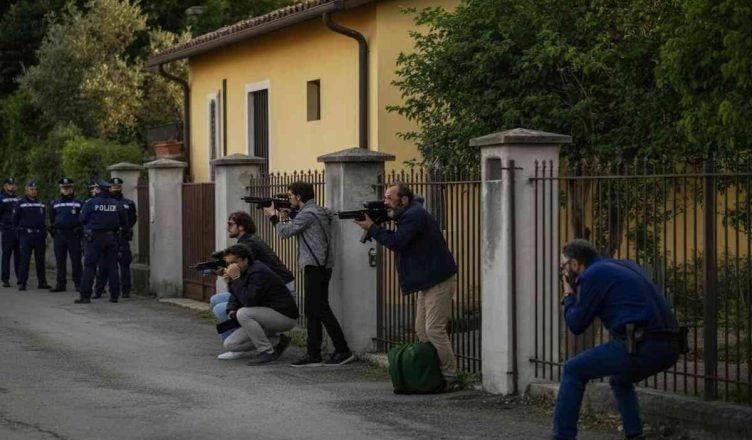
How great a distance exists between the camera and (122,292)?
2214 centimetres

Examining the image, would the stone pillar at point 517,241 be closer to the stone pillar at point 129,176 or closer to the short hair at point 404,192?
the short hair at point 404,192

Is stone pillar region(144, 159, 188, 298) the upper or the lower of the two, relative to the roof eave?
lower

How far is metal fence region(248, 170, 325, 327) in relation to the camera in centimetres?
1548

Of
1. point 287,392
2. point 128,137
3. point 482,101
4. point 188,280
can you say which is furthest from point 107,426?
point 128,137

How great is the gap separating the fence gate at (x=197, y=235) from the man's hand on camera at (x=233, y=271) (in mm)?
5988

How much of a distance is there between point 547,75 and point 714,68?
5959mm

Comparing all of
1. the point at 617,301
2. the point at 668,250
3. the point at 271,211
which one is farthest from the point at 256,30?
the point at 617,301

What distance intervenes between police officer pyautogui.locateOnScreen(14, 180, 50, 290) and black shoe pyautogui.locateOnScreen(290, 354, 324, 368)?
35.6 ft

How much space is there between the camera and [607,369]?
8922mm

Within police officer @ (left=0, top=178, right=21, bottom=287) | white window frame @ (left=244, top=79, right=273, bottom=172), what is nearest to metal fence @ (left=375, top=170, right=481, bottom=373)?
white window frame @ (left=244, top=79, right=273, bottom=172)

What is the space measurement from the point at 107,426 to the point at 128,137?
22576 millimetres

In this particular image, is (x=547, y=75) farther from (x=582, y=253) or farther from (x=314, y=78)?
(x=582, y=253)

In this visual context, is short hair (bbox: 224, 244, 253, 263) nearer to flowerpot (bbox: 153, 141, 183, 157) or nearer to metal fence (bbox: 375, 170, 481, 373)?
metal fence (bbox: 375, 170, 481, 373)

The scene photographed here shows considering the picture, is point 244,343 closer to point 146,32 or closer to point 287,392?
point 287,392
